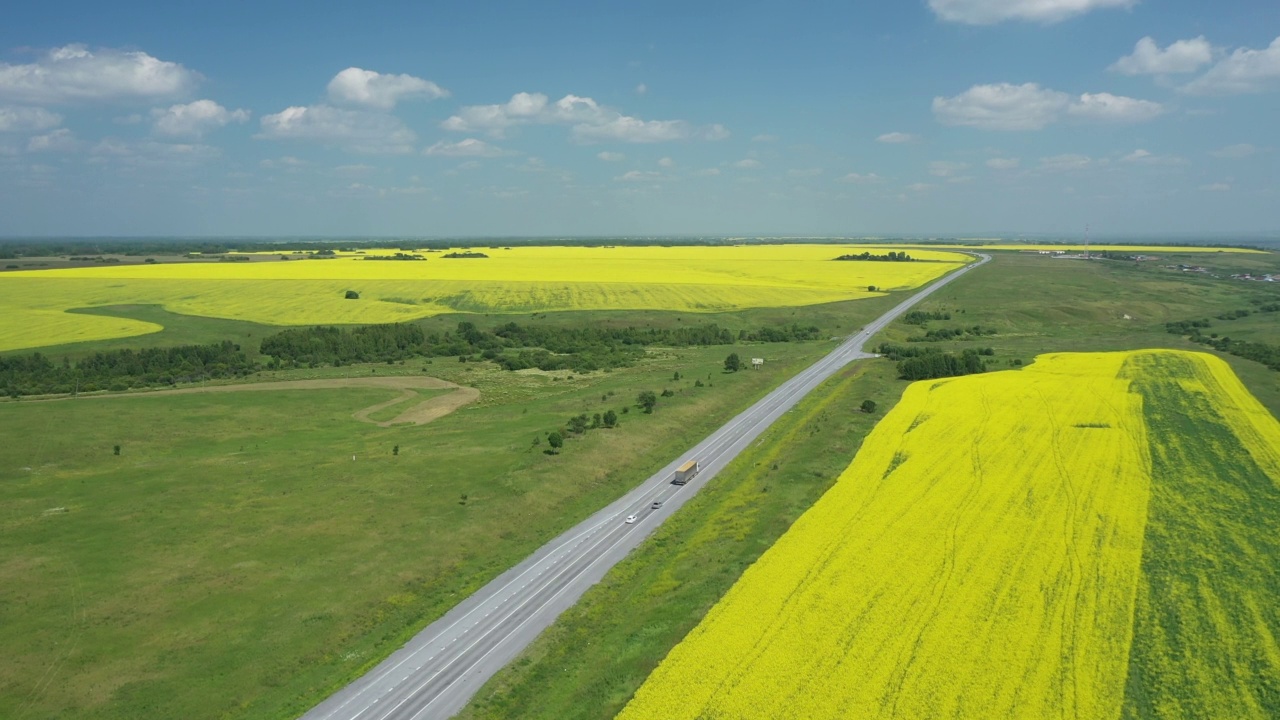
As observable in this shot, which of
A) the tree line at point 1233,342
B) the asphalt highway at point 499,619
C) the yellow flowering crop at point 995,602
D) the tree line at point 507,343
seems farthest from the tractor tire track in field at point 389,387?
the tree line at point 1233,342

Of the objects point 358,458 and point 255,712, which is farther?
point 358,458

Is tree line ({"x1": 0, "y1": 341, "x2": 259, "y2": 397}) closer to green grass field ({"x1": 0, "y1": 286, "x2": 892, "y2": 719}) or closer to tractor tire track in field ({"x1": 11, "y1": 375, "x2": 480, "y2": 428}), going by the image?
tractor tire track in field ({"x1": 11, "y1": 375, "x2": 480, "y2": 428})

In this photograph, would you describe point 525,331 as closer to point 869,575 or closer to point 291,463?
point 291,463

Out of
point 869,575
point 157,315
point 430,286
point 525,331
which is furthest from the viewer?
point 430,286

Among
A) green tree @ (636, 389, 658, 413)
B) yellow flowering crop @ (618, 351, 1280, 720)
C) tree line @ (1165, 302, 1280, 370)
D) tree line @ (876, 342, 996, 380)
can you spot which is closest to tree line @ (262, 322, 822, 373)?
green tree @ (636, 389, 658, 413)

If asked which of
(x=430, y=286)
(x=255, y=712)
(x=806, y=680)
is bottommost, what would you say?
(x=255, y=712)

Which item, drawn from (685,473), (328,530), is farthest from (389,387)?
(685,473)

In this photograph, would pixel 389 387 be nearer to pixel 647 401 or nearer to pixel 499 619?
pixel 647 401

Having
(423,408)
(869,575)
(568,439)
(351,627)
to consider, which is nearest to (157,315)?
(423,408)
